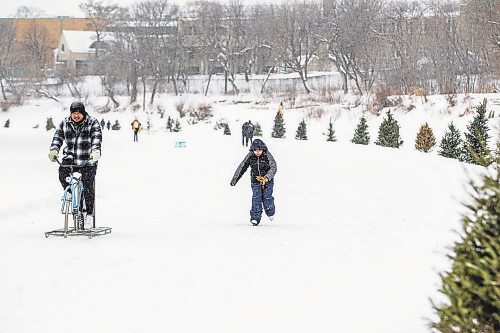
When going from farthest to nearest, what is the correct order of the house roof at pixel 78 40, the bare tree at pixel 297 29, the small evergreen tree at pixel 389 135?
the house roof at pixel 78 40 → the bare tree at pixel 297 29 → the small evergreen tree at pixel 389 135

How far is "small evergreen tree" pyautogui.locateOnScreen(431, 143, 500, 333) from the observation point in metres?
3.03

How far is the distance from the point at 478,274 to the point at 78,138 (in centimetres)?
695

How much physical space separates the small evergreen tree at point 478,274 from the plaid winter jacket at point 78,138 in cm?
666

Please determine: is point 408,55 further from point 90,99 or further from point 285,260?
point 285,260

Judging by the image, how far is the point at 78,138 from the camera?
9.23 meters

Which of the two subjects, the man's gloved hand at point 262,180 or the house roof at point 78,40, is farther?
the house roof at point 78,40

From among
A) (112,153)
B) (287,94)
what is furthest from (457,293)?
(287,94)

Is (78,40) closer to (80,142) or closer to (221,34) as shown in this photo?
(221,34)

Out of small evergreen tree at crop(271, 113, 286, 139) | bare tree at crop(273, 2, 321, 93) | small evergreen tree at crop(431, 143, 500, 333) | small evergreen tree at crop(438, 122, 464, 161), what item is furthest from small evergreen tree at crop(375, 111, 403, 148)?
bare tree at crop(273, 2, 321, 93)

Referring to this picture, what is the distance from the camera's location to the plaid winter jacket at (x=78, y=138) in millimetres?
9234

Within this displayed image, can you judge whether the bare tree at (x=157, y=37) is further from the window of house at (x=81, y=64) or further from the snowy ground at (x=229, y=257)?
the snowy ground at (x=229, y=257)

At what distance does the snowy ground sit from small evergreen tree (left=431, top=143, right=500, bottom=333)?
303 millimetres

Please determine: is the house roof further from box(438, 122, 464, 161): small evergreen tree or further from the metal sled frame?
the metal sled frame

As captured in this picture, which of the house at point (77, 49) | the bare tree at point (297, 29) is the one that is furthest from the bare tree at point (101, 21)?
the bare tree at point (297, 29)
